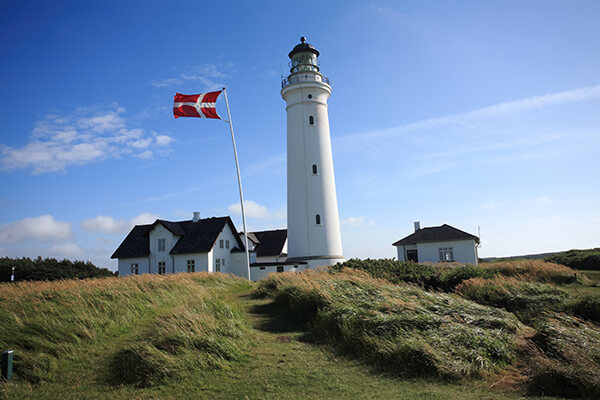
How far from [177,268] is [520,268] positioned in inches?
900

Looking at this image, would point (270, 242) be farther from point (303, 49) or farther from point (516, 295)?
point (516, 295)

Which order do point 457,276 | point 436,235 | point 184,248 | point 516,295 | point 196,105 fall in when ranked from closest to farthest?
1. point 516,295
2. point 457,276
3. point 196,105
4. point 184,248
5. point 436,235

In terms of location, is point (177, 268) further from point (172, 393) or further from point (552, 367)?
point (552, 367)

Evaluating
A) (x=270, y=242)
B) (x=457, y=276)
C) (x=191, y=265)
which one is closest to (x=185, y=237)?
(x=191, y=265)

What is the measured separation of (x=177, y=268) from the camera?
30.4 metres

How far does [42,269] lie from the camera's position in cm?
2119

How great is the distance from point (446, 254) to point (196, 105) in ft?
72.0

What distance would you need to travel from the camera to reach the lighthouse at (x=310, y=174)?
941 inches

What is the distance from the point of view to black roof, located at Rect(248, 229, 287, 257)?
119ft

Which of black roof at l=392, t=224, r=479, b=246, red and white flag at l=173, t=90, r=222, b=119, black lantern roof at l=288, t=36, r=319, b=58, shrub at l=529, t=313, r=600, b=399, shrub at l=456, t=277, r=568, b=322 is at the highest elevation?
black lantern roof at l=288, t=36, r=319, b=58

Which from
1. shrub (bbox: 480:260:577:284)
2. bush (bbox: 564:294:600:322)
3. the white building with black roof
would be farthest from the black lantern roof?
bush (bbox: 564:294:600:322)

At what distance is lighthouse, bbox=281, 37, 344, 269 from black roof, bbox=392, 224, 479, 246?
11018 mm

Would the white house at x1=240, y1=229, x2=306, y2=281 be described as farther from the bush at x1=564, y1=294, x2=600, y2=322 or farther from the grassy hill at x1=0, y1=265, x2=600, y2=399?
the bush at x1=564, y1=294, x2=600, y2=322

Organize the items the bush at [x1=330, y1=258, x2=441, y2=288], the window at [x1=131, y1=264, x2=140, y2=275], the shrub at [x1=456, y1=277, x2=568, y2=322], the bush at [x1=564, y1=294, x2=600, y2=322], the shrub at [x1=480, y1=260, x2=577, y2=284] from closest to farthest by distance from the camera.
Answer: the bush at [x1=564, y1=294, x2=600, y2=322]
the shrub at [x1=456, y1=277, x2=568, y2=322]
the bush at [x1=330, y1=258, x2=441, y2=288]
the shrub at [x1=480, y1=260, x2=577, y2=284]
the window at [x1=131, y1=264, x2=140, y2=275]
